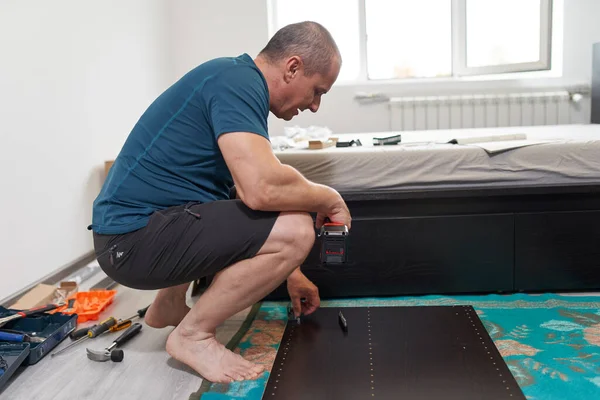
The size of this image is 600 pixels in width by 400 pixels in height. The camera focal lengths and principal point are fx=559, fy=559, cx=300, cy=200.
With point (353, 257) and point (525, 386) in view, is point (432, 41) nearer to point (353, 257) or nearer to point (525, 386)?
point (353, 257)

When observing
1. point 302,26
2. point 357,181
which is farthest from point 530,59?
point 302,26

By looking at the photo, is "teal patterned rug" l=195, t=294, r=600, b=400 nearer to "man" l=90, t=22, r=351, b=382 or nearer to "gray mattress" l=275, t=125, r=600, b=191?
"man" l=90, t=22, r=351, b=382

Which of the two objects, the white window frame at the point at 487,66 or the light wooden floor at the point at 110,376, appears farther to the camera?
the white window frame at the point at 487,66

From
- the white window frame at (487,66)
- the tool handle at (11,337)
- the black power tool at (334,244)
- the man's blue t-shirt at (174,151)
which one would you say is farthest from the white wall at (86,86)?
the black power tool at (334,244)

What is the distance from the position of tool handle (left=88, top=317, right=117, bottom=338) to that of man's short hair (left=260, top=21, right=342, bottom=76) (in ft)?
3.39

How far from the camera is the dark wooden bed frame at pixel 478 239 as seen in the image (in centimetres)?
211

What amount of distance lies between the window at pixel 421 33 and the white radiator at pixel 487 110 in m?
0.26

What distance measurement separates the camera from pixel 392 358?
1.59 metres

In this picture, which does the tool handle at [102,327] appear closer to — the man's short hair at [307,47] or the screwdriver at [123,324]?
the screwdriver at [123,324]

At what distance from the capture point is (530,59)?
409 centimetres

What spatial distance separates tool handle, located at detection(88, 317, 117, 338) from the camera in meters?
1.83

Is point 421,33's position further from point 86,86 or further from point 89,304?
point 89,304

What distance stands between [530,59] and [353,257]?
275 centimetres

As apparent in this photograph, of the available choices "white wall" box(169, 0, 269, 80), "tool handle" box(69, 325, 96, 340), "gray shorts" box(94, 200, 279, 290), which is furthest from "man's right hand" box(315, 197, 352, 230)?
"white wall" box(169, 0, 269, 80)
